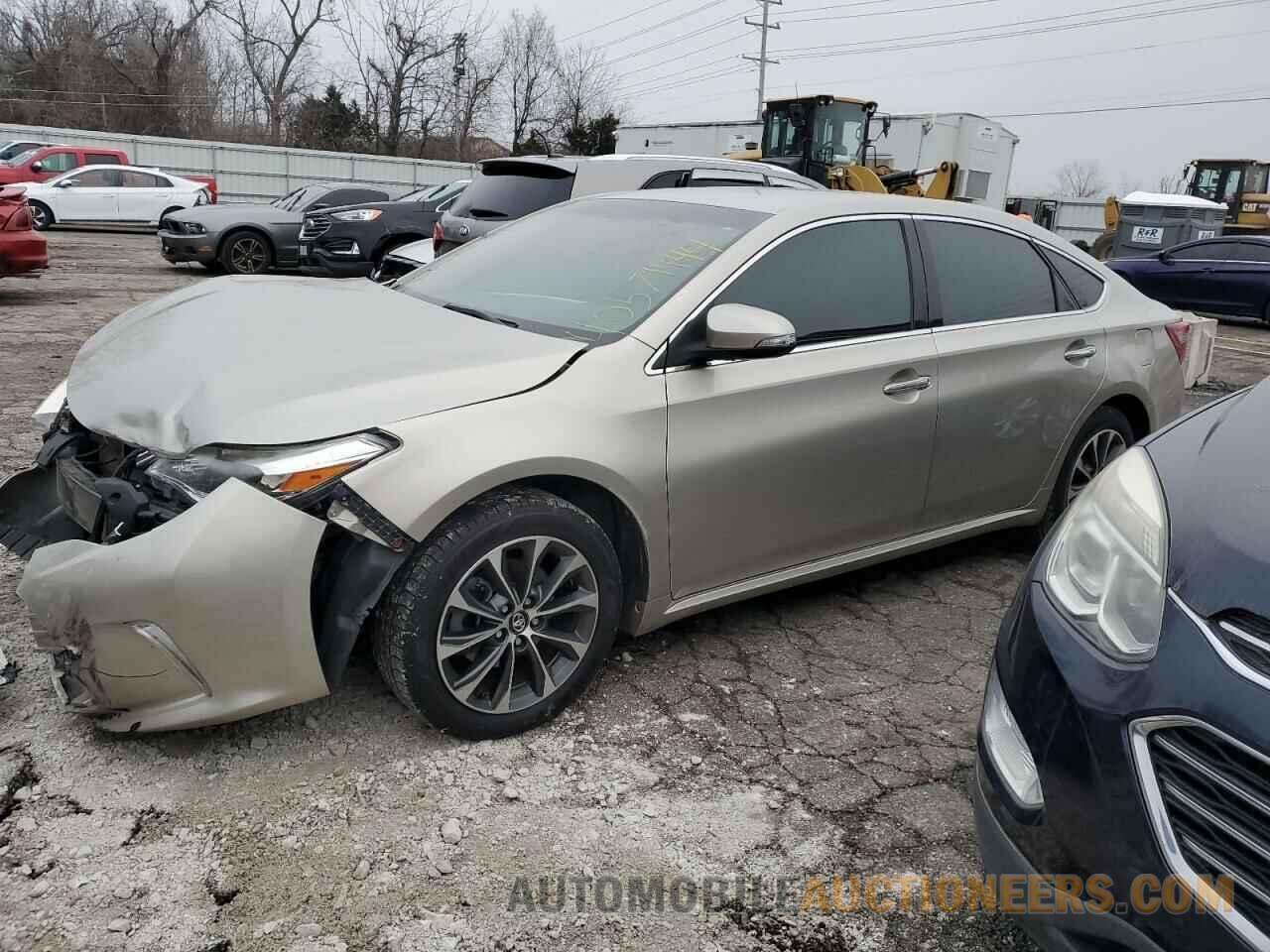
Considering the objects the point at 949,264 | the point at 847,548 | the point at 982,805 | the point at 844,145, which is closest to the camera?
the point at 982,805

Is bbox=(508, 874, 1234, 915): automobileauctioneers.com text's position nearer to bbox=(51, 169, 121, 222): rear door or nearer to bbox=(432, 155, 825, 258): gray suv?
bbox=(432, 155, 825, 258): gray suv

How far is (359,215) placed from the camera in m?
12.5

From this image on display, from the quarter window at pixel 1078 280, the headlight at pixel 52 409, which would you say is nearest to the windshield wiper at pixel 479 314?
the headlight at pixel 52 409

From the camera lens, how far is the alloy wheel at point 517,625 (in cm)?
266

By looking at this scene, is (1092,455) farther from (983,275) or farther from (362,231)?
(362,231)

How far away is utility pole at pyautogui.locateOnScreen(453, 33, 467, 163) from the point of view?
4838 cm

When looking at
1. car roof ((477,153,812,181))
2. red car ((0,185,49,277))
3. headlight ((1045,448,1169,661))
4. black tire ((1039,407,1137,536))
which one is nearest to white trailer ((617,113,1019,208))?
car roof ((477,153,812,181))

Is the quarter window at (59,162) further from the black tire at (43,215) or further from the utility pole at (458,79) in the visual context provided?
the utility pole at (458,79)

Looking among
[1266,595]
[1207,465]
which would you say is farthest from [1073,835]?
[1207,465]

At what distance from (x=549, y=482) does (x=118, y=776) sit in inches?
52.4

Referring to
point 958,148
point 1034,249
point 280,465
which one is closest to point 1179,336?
point 1034,249

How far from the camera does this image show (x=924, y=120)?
69.2ft

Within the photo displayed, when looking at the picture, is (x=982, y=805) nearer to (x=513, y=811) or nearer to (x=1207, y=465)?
(x=1207, y=465)

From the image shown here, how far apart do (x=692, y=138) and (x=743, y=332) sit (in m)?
24.8
